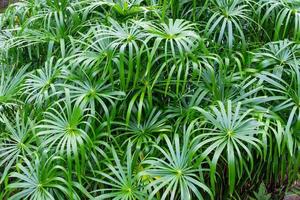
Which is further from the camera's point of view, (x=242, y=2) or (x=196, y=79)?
(x=242, y=2)

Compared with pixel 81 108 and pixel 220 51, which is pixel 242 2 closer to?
pixel 220 51

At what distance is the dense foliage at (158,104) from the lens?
6.30 feet

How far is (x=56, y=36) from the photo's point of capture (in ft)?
7.97

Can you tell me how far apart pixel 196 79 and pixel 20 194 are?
90cm

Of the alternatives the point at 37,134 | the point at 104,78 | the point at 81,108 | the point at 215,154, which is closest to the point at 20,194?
the point at 37,134

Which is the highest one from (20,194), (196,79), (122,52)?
(122,52)

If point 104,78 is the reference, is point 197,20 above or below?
A: above

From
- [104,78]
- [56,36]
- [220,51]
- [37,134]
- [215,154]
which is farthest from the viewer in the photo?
[56,36]

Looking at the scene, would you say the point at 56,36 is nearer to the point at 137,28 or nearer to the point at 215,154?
the point at 137,28

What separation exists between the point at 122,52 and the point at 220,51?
52 cm

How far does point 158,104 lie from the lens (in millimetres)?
2188

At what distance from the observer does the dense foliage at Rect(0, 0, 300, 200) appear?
75.6 inches

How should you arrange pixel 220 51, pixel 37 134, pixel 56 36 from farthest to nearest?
pixel 56 36 < pixel 220 51 < pixel 37 134

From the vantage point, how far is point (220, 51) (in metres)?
2.27
